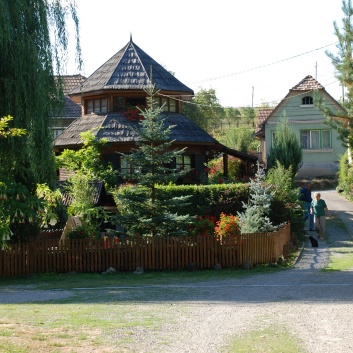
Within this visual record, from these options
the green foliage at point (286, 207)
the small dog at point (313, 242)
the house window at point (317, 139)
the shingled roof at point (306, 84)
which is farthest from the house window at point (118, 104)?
the house window at point (317, 139)

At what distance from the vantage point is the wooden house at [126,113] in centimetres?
3609

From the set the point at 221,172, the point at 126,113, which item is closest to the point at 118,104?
the point at 126,113

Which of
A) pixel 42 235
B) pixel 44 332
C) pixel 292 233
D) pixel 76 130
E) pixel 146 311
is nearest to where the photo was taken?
Answer: pixel 44 332

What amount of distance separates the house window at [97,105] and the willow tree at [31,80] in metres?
17.1

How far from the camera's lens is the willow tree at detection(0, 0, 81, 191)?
765 inches

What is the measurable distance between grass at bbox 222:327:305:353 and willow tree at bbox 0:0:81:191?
36.5 ft

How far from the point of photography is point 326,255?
24500mm

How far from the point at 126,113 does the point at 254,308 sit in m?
24.3

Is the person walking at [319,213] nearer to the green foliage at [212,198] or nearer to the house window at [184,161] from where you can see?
the green foliage at [212,198]

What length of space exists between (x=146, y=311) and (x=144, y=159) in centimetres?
1036

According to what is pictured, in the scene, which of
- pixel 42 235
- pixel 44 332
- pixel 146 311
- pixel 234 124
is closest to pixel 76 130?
pixel 42 235

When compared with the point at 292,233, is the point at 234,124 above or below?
above

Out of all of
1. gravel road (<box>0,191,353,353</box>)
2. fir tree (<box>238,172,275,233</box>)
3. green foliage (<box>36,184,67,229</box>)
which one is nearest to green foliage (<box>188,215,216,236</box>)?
fir tree (<box>238,172,275,233</box>)

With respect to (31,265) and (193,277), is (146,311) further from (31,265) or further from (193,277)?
(31,265)
